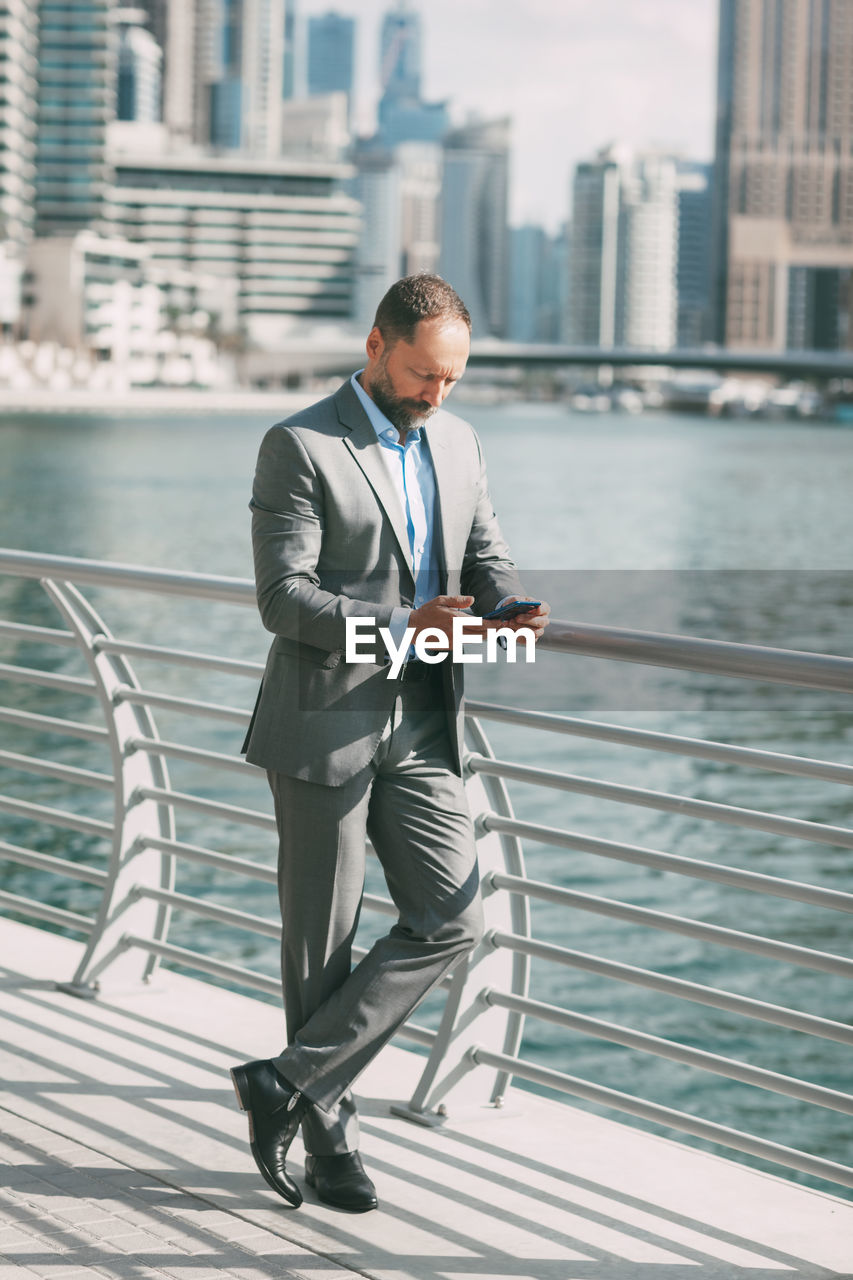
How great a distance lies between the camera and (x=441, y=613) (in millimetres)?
2988

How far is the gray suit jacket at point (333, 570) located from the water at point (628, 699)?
19.7 inches

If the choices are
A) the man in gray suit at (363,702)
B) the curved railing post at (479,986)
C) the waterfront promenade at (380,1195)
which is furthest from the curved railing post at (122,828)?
the man in gray suit at (363,702)

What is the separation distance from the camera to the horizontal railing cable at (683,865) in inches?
126

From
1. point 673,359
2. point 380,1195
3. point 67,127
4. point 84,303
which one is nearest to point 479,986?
point 380,1195

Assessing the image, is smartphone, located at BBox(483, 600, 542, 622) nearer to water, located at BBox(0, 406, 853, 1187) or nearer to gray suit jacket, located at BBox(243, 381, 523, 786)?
gray suit jacket, located at BBox(243, 381, 523, 786)

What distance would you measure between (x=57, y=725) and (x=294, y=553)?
196 cm

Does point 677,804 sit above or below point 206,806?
above

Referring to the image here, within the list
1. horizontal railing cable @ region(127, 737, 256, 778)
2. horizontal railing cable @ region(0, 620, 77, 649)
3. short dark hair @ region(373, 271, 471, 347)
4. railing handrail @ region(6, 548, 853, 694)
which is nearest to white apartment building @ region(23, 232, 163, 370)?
horizontal railing cable @ region(0, 620, 77, 649)

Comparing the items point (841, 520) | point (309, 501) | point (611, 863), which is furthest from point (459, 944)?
point (841, 520)

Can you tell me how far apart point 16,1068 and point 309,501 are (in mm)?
1764

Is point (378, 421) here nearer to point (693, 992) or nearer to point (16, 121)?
point (693, 992)

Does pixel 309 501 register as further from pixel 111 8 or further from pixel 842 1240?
pixel 111 8

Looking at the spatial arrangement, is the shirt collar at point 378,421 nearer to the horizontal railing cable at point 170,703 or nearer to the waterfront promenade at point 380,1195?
the horizontal railing cable at point 170,703

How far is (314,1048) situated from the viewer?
3291 millimetres
